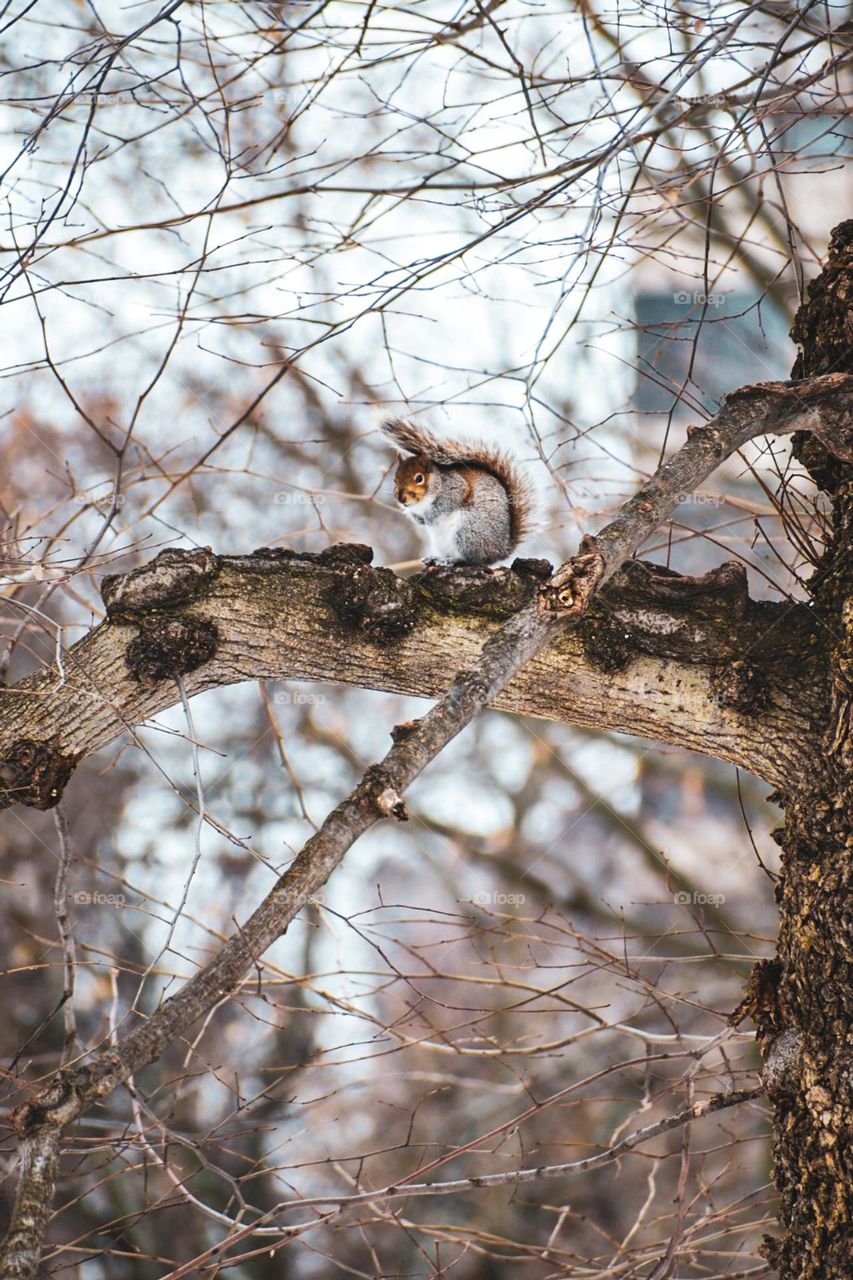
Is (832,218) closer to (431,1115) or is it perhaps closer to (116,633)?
(431,1115)

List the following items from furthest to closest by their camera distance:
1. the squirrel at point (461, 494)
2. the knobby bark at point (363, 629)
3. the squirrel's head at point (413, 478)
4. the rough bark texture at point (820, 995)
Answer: the squirrel's head at point (413, 478), the squirrel at point (461, 494), the knobby bark at point (363, 629), the rough bark texture at point (820, 995)

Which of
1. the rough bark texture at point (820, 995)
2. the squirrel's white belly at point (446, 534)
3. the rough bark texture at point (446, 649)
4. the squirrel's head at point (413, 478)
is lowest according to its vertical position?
the rough bark texture at point (820, 995)

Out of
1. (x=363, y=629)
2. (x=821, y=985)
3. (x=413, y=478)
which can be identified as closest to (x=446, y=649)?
(x=363, y=629)

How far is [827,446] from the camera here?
7.21 feet

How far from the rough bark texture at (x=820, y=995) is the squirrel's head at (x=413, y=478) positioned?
1.27 m

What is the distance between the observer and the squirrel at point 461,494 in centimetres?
304

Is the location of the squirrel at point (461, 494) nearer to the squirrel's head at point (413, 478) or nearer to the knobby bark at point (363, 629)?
the squirrel's head at point (413, 478)

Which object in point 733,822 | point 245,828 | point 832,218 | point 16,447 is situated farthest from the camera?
point 733,822

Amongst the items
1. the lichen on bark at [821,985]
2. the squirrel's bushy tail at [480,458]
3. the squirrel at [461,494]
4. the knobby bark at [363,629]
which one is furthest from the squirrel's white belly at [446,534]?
the lichen on bark at [821,985]

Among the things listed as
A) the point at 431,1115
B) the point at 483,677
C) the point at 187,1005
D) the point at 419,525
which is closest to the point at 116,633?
the point at 483,677

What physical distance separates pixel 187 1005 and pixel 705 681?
1.33m

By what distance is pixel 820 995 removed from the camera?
1971 mm

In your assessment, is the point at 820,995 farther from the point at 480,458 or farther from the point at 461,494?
the point at 480,458

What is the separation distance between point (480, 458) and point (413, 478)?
20cm
